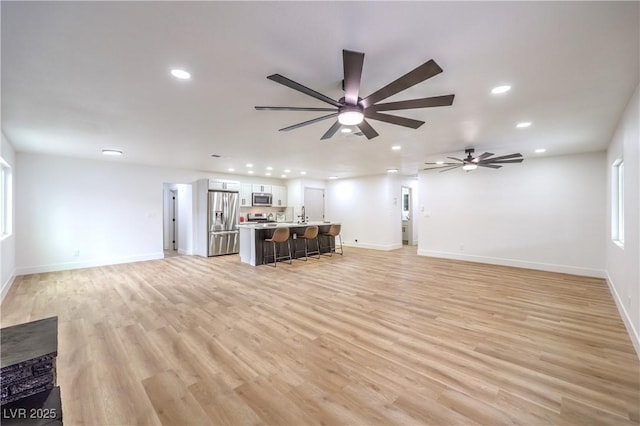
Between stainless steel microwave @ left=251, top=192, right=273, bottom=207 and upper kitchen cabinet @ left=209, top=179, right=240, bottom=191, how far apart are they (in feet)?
2.81

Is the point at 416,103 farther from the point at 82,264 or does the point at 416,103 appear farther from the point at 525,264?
the point at 82,264

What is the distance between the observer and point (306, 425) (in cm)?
170

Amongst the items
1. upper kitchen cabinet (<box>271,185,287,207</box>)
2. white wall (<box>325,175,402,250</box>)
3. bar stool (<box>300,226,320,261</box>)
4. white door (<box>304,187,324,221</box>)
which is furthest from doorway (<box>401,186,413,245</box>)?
upper kitchen cabinet (<box>271,185,287,207</box>)

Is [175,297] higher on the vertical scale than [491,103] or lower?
lower

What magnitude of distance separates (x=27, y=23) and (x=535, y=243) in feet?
27.1

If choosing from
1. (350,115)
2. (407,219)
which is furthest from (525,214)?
(350,115)

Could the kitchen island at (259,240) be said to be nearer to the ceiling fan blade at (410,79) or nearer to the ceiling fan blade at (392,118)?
the ceiling fan blade at (392,118)

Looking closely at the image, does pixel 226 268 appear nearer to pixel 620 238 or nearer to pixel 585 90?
pixel 585 90

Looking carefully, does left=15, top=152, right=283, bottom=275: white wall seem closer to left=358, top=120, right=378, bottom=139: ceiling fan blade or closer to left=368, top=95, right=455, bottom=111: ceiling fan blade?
left=358, top=120, right=378, bottom=139: ceiling fan blade

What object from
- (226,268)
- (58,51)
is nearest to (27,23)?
(58,51)

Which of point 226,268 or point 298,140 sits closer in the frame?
point 298,140

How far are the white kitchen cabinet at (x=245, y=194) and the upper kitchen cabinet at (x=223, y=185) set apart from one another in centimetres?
46

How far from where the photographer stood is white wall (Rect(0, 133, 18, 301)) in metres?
4.26

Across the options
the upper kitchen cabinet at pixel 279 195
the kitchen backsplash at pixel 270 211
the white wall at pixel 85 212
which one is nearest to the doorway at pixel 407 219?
the kitchen backsplash at pixel 270 211
